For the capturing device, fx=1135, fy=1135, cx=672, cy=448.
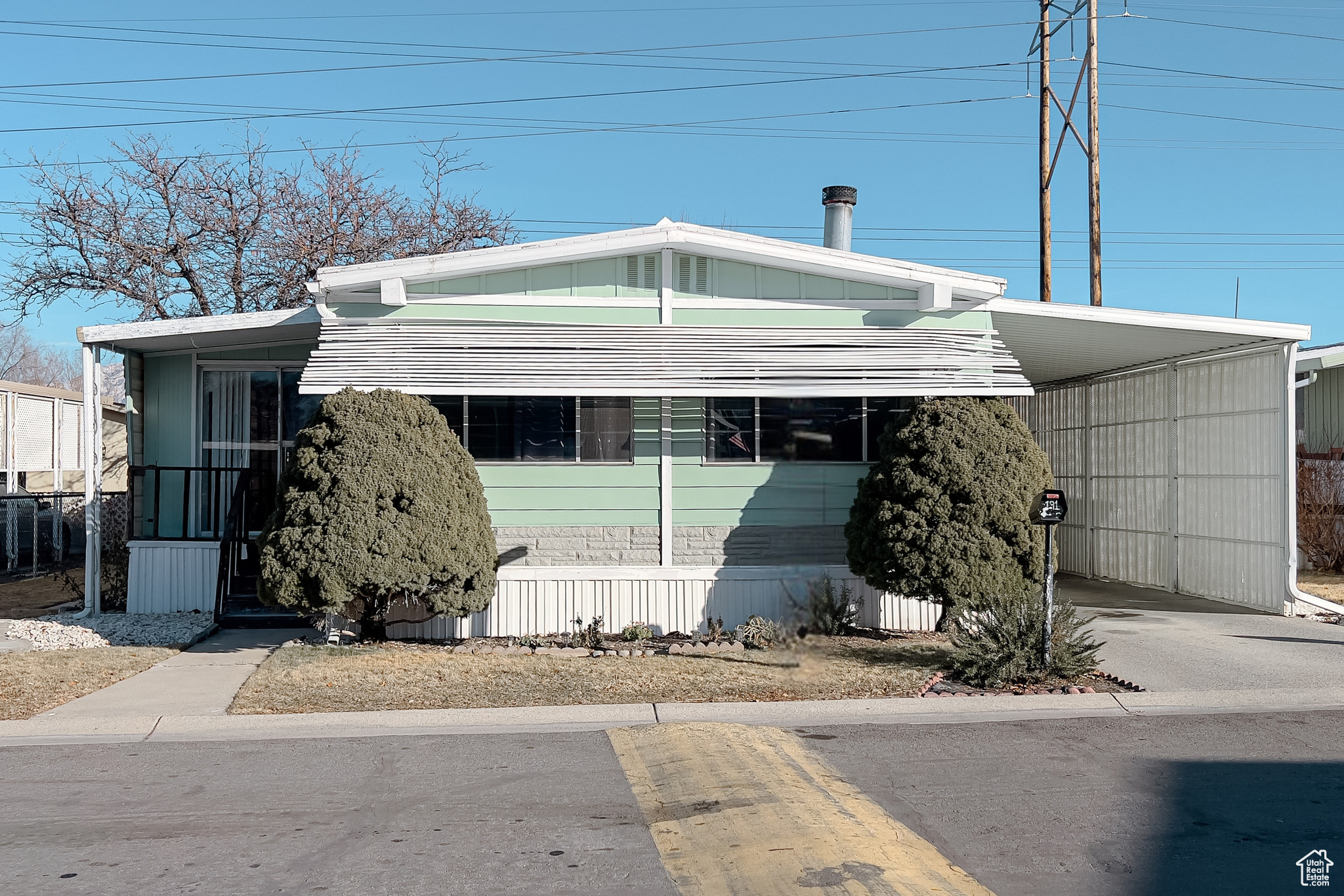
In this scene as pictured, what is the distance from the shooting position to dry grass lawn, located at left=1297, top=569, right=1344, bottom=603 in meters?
13.9

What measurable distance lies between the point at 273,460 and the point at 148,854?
8.55 metres

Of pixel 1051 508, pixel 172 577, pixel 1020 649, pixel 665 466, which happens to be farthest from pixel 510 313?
pixel 1020 649

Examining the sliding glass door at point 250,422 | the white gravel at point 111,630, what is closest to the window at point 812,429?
the sliding glass door at point 250,422

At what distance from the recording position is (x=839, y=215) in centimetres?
1296

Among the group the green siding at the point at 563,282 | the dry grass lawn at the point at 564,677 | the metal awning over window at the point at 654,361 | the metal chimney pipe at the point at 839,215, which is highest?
the metal chimney pipe at the point at 839,215

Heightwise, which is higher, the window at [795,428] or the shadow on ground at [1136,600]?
the window at [795,428]

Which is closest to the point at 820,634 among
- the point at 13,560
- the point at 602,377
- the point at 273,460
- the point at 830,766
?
the point at 830,766

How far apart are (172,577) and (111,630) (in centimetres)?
107

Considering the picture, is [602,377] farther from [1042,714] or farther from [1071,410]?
[1071,410]

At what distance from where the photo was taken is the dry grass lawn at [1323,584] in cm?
1391

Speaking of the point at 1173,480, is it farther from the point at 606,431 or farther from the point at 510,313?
the point at 510,313

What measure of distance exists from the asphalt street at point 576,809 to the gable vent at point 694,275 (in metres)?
5.08

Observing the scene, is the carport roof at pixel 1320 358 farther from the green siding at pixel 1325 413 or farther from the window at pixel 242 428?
the window at pixel 242 428

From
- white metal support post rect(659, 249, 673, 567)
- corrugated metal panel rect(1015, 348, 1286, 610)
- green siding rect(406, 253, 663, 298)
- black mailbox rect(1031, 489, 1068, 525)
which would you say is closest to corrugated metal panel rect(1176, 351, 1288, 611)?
corrugated metal panel rect(1015, 348, 1286, 610)
